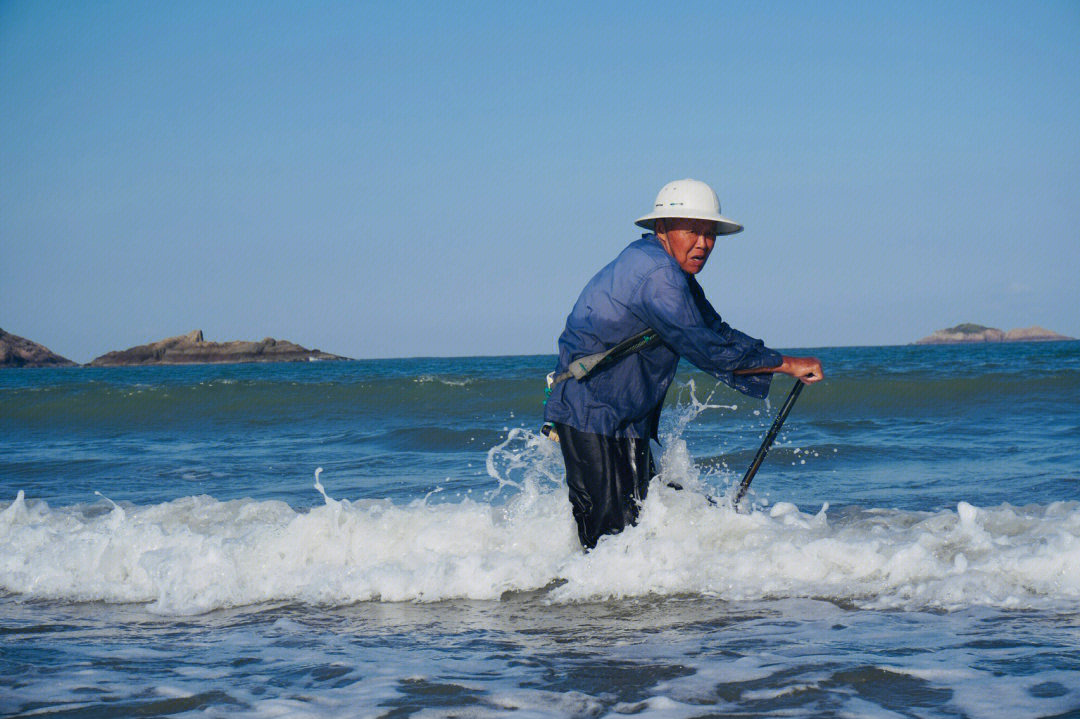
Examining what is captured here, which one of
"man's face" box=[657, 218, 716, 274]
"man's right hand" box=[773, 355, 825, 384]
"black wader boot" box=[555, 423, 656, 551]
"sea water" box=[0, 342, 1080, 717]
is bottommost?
"sea water" box=[0, 342, 1080, 717]

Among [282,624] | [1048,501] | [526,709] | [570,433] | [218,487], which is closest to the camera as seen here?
[526,709]

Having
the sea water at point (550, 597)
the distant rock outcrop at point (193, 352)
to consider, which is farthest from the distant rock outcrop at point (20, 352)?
the sea water at point (550, 597)

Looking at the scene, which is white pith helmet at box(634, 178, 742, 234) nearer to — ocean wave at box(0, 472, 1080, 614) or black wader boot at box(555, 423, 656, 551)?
black wader boot at box(555, 423, 656, 551)

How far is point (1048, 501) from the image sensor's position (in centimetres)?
611

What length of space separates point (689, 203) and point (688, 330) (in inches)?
21.7

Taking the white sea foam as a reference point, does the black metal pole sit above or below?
above

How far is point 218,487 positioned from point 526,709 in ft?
19.2

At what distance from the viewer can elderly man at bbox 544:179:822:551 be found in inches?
153

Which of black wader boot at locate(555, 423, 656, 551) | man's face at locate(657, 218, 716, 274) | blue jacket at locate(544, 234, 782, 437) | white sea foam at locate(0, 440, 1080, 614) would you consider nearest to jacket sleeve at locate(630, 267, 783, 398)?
blue jacket at locate(544, 234, 782, 437)

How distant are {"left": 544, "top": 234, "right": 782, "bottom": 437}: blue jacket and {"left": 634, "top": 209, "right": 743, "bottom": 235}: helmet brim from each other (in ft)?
0.27

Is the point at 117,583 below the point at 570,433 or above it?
below

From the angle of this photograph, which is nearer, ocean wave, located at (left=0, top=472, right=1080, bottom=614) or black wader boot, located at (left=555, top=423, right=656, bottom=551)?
ocean wave, located at (left=0, top=472, right=1080, bottom=614)

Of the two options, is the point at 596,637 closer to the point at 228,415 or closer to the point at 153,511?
the point at 153,511

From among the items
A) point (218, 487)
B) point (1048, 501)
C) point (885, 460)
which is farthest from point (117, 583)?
point (885, 460)
